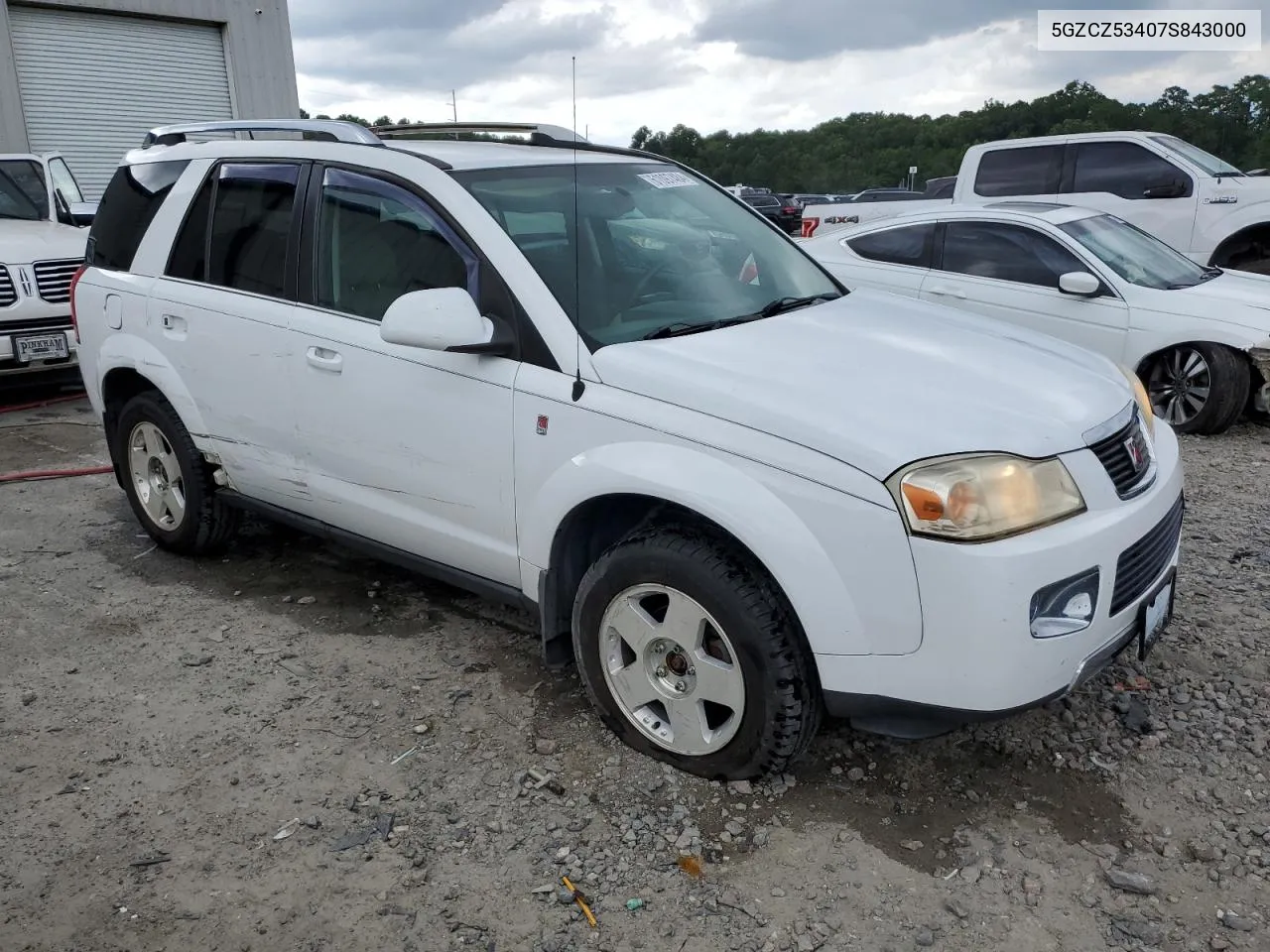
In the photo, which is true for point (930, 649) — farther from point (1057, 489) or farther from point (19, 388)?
point (19, 388)

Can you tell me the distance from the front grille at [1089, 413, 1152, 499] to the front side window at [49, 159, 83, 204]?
Result: 370 inches

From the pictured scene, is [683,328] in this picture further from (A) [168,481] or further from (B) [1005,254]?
(B) [1005,254]

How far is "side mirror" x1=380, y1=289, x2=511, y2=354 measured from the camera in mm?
2938

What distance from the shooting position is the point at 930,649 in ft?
7.97

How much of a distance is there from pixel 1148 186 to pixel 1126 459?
843cm

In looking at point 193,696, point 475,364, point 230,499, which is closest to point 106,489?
point 230,499

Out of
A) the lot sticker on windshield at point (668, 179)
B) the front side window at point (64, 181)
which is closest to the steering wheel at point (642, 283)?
the lot sticker on windshield at point (668, 179)

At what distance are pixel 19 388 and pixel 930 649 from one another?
29.3 feet

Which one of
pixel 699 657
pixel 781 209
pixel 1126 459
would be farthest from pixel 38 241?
pixel 781 209

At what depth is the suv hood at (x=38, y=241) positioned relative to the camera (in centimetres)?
791

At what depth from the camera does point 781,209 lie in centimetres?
3400

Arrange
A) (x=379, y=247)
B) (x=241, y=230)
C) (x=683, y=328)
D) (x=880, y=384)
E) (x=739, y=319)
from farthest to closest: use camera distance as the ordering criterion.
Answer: (x=241, y=230) < (x=379, y=247) < (x=739, y=319) < (x=683, y=328) < (x=880, y=384)

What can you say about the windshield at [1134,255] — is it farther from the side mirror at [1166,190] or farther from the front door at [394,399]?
the front door at [394,399]

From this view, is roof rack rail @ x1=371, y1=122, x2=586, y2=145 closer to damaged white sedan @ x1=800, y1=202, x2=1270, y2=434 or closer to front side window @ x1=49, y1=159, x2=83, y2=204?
damaged white sedan @ x1=800, y1=202, x2=1270, y2=434
